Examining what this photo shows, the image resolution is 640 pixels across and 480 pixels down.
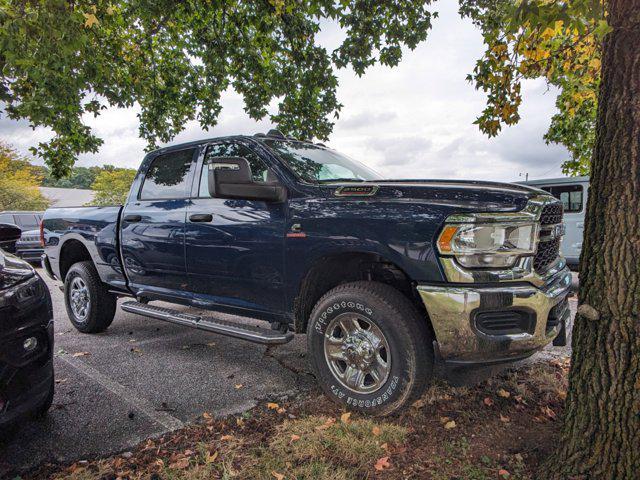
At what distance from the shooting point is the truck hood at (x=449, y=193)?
2.65 m

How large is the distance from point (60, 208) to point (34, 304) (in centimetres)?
355

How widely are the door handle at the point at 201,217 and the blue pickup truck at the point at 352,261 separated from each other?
18 mm

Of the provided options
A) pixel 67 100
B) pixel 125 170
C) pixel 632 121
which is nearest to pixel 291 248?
pixel 632 121

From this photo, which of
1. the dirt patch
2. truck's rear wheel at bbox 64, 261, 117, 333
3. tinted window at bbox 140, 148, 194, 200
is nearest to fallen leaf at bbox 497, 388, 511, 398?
the dirt patch

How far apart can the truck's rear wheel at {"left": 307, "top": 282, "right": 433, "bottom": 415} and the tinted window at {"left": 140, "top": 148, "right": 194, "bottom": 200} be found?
81.4 inches

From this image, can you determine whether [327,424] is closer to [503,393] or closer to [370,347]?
[370,347]

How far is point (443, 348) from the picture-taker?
2711 millimetres

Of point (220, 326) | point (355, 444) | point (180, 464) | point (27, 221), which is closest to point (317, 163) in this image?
point (220, 326)

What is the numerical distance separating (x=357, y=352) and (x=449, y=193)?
→ 1.25m

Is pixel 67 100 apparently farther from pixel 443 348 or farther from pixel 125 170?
pixel 125 170

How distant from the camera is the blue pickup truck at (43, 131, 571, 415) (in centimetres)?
263

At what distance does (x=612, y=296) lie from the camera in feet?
6.93

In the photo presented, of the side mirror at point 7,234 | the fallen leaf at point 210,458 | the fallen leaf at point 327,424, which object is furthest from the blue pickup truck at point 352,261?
the side mirror at point 7,234

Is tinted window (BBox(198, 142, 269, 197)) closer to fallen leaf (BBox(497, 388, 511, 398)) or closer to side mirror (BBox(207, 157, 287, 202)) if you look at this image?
side mirror (BBox(207, 157, 287, 202))
